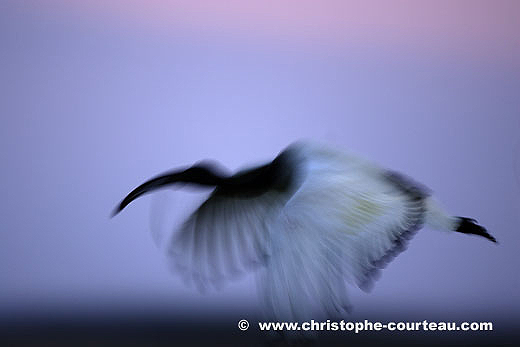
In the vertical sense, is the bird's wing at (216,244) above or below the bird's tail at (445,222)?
above

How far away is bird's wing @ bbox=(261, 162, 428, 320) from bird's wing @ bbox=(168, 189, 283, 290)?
0.30ft

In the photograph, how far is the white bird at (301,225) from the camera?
668 millimetres

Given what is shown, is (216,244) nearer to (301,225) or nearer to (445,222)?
(301,225)

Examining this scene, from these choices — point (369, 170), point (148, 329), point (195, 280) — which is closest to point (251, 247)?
point (195, 280)

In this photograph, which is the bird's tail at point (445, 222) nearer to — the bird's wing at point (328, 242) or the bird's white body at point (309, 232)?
the bird's white body at point (309, 232)

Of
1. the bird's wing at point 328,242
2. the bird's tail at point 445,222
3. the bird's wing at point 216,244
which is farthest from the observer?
the bird's tail at point 445,222

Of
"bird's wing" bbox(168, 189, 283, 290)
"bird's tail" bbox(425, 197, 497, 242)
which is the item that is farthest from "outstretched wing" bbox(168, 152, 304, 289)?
"bird's tail" bbox(425, 197, 497, 242)

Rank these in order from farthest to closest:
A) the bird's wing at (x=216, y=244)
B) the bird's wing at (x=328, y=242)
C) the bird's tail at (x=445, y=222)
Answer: the bird's tail at (x=445, y=222)
the bird's wing at (x=216, y=244)
the bird's wing at (x=328, y=242)

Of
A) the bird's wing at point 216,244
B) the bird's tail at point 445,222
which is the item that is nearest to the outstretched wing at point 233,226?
the bird's wing at point 216,244

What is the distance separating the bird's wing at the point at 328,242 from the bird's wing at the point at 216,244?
0.09 m

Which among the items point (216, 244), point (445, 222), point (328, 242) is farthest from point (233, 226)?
point (445, 222)

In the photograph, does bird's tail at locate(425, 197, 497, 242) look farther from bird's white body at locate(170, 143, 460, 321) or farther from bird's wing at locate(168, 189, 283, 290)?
bird's wing at locate(168, 189, 283, 290)

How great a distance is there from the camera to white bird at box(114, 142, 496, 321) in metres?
0.67

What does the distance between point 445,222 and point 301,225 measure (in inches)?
13.8
